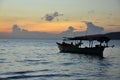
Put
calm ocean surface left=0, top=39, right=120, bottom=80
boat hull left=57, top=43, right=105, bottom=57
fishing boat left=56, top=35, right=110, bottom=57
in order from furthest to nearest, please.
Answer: boat hull left=57, top=43, right=105, bottom=57 → fishing boat left=56, top=35, right=110, bottom=57 → calm ocean surface left=0, top=39, right=120, bottom=80

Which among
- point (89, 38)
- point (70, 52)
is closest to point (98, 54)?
point (89, 38)

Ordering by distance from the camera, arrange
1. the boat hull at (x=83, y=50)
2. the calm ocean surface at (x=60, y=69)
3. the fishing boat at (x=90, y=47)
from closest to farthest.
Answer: the calm ocean surface at (x=60, y=69)
the fishing boat at (x=90, y=47)
the boat hull at (x=83, y=50)

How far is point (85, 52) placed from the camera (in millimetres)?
54844

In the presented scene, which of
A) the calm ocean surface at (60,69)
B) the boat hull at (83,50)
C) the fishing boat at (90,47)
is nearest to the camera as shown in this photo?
the calm ocean surface at (60,69)

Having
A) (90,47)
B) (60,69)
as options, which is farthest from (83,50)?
(60,69)

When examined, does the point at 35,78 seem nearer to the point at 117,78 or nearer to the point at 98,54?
the point at 117,78

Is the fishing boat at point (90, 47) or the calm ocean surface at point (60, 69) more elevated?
the fishing boat at point (90, 47)

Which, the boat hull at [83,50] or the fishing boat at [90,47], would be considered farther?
the boat hull at [83,50]

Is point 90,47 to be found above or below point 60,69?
above

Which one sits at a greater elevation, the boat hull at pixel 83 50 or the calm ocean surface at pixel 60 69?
the boat hull at pixel 83 50

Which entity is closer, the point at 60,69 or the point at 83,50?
the point at 60,69

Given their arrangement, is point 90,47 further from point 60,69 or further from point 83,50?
point 60,69

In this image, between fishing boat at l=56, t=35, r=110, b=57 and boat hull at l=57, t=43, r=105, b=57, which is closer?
fishing boat at l=56, t=35, r=110, b=57

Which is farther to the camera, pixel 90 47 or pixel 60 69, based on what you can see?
pixel 90 47
